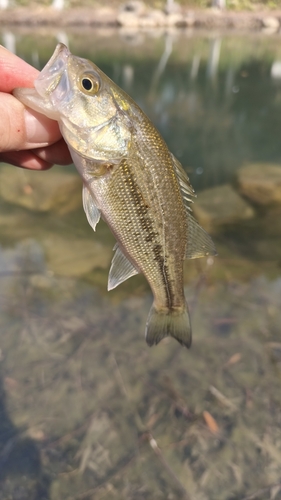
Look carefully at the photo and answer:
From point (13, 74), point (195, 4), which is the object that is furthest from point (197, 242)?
point (195, 4)

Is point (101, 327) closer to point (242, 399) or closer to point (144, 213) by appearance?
point (242, 399)

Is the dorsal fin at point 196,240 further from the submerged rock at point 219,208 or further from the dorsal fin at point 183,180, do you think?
the submerged rock at point 219,208

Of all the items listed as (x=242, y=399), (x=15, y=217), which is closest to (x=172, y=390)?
(x=242, y=399)

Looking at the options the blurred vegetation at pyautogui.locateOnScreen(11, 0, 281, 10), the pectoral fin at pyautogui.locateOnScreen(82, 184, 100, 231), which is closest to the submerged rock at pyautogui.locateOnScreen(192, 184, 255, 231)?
the pectoral fin at pyautogui.locateOnScreen(82, 184, 100, 231)

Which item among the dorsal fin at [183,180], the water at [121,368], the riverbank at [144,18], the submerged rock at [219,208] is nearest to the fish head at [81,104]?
the dorsal fin at [183,180]

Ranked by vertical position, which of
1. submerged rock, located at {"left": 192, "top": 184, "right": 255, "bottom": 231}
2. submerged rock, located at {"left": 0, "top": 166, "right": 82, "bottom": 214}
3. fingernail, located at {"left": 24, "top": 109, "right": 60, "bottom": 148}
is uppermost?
fingernail, located at {"left": 24, "top": 109, "right": 60, "bottom": 148}

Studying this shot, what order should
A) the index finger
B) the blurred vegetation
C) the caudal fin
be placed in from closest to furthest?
the index finger → the caudal fin → the blurred vegetation

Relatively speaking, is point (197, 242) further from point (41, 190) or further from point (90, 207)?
point (41, 190)

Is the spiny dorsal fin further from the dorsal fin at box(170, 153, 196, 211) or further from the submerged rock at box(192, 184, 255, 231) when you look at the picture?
the submerged rock at box(192, 184, 255, 231)
